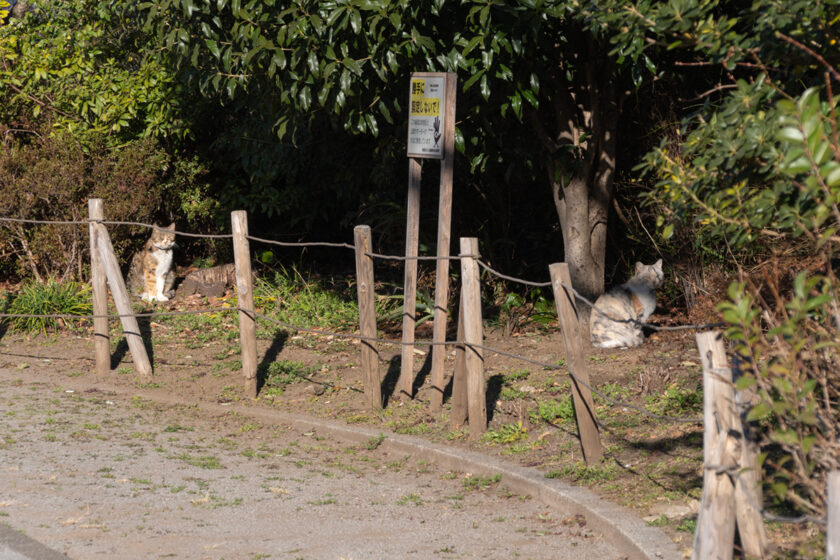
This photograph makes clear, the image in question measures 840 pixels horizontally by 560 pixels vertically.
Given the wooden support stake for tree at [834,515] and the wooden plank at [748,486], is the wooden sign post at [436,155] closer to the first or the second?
the wooden plank at [748,486]

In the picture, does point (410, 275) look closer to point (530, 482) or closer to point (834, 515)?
point (530, 482)

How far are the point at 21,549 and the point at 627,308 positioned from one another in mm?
5131

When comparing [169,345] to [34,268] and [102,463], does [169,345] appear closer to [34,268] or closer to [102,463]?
[34,268]

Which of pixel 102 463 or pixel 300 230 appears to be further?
pixel 300 230

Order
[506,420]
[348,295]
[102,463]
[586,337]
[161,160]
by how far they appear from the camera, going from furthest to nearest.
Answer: [161,160], [348,295], [586,337], [506,420], [102,463]

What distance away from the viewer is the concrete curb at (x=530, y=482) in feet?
14.3

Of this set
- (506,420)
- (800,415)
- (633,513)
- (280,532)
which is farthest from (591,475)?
(800,415)

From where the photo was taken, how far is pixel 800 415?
2996 millimetres

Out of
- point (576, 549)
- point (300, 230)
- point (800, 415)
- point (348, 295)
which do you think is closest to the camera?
point (800, 415)

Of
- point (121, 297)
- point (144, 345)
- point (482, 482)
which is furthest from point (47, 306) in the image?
point (482, 482)

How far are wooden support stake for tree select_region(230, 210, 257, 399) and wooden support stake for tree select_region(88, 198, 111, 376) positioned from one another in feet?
Answer: 4.88

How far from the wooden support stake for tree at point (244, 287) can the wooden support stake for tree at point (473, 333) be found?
1.97m

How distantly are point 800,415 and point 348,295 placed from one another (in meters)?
7.55

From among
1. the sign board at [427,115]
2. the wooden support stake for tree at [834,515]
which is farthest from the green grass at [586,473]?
the wooden support stake for tree at [834,515]
